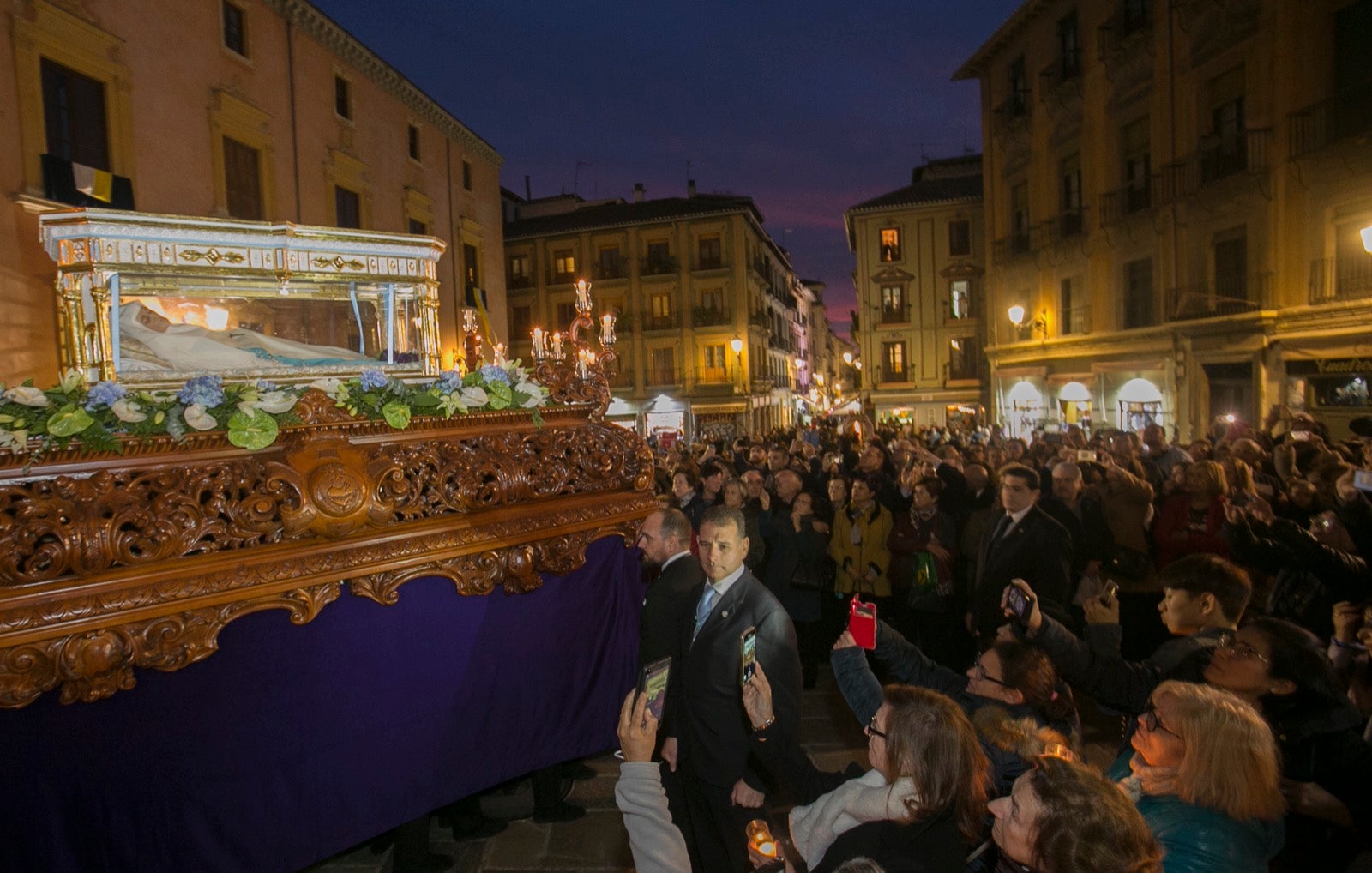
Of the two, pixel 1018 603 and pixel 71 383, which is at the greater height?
pixel 71 383

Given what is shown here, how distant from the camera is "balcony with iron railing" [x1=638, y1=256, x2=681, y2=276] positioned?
124 feet

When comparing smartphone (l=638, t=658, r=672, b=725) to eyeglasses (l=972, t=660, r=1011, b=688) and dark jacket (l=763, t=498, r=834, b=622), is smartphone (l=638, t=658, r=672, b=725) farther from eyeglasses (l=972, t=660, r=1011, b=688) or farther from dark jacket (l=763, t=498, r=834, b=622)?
dark jacket (l=763, t=498, r=834, b=622)

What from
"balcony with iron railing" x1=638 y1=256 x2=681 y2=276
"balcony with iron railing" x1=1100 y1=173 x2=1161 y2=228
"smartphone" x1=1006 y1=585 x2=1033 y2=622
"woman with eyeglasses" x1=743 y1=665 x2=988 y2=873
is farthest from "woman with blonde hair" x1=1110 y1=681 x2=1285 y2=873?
"balcony with iron railing" x1=638 y1=256 x2=681 y2=276

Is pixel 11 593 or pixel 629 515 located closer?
pixel 11 593

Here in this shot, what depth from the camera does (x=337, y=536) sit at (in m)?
2.70

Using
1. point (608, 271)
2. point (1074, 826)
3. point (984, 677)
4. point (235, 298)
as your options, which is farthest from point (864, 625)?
point (608, 271)

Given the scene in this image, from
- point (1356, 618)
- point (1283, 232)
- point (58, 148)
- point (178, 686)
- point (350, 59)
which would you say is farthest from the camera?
point (350, 59)

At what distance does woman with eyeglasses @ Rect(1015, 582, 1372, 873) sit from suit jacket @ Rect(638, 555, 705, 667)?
2.31m

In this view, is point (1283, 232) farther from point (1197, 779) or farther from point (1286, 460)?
point (1197, 779)

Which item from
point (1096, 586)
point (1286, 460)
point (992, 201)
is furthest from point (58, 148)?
point (992, 201)

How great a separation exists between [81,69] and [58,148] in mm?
1321

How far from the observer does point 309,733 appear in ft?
9.10

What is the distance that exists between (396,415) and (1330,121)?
18527 millimetres

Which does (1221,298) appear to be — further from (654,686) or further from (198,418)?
(198,418)
